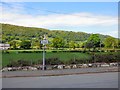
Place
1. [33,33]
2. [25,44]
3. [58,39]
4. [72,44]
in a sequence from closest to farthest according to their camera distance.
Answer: [33,33] → [58,39] → [72,44] → [25,44]

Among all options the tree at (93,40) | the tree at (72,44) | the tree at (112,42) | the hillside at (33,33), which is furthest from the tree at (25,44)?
the tree at (112,42)

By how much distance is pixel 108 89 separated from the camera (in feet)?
41.3

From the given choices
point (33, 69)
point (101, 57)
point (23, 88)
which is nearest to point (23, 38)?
point (101, 57)

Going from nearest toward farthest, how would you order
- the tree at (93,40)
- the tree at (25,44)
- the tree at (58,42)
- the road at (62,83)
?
the road at (62,83) → the tree at (93,40) → the tree at (58,42) → the tree at (25,44)

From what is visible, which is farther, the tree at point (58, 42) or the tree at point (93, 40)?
the tree at point (58, 42)

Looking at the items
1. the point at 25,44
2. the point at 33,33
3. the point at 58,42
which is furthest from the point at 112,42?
the point at 25,44

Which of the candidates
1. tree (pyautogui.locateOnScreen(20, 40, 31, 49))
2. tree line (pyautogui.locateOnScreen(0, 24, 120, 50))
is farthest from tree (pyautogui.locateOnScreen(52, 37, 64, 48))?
tree (pyautogui.locateOnScreen(20, 40, 31, 49))

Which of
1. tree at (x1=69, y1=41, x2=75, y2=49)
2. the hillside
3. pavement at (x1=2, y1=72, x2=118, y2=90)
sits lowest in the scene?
pavement at (x1=2, y1=72, x2=118, y2=90)

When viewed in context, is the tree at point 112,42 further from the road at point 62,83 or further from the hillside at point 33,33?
the road at point 62,83

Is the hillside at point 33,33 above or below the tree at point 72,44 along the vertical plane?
above

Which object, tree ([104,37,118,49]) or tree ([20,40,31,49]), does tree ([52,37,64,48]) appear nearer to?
tree ([20,40,31,49])

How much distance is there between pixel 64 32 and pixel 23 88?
3468cm

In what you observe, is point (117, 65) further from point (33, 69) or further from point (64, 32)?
point (64, 32)

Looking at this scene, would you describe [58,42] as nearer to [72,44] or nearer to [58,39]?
[58,39]
